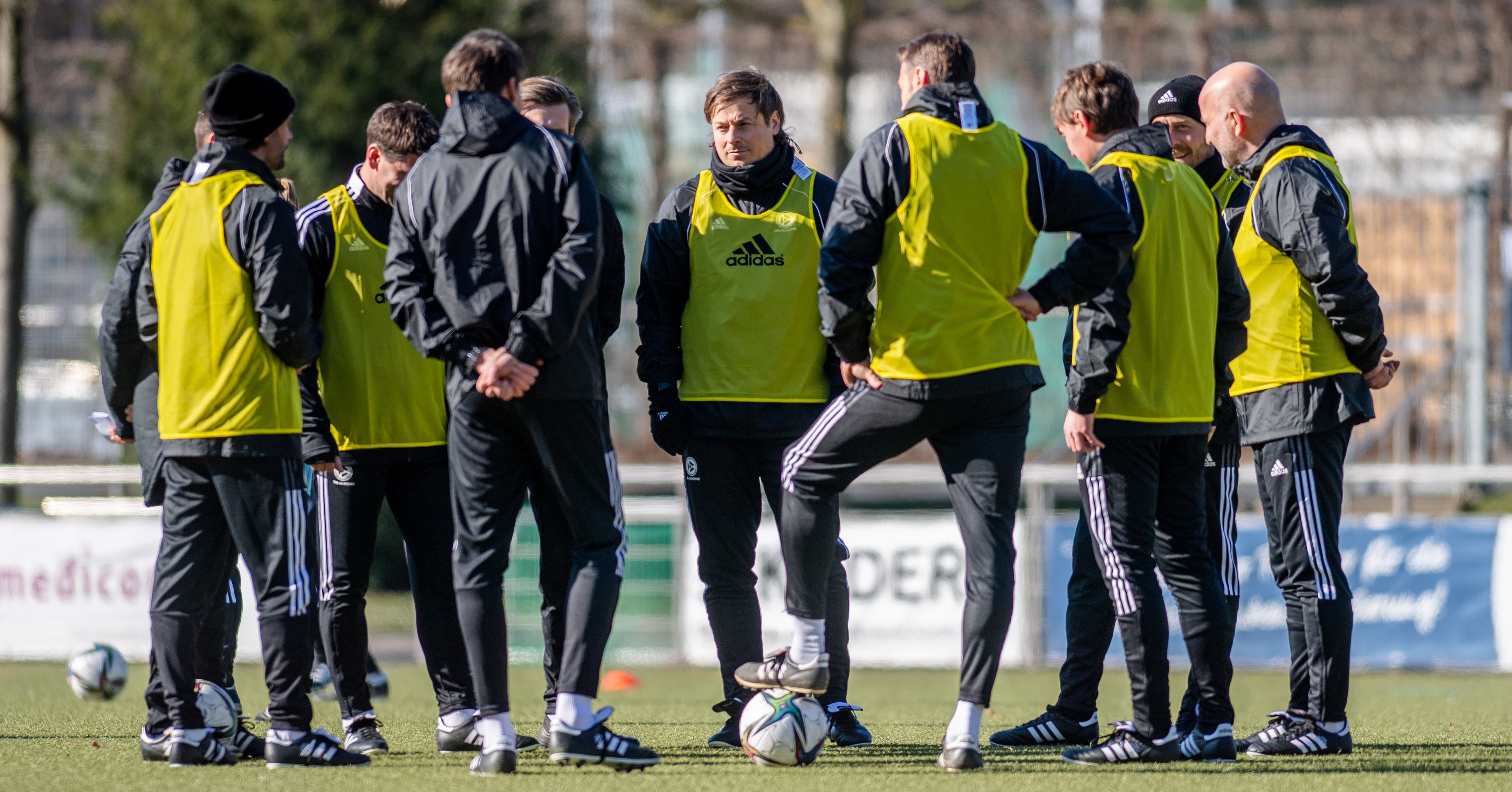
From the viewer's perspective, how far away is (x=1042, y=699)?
852cm

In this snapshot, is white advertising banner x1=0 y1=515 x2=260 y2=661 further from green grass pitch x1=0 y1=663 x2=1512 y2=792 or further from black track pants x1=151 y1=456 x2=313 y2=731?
black track pants x1=151 y1=456 x2=313 y2=731

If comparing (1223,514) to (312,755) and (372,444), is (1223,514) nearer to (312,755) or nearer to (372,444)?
(372,444)

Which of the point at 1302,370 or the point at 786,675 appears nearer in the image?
the point at 786,675

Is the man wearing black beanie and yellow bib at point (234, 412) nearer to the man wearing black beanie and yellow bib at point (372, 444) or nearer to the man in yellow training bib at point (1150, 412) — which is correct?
the man wearing black beanie and yellow bib at point (372, 444)

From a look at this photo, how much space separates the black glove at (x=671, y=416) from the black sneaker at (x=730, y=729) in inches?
35.7

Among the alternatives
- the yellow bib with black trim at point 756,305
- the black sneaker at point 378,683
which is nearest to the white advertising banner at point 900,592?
the black sneaker at point 378,683

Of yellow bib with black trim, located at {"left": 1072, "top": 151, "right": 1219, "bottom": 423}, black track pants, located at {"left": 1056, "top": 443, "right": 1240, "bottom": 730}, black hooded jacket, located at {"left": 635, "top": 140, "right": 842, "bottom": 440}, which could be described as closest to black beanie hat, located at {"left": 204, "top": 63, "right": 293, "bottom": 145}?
black hooded jacket, located at {"left": 635, "top": 140, "right": 842, "bottom": 440}

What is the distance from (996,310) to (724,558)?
140 centimetres

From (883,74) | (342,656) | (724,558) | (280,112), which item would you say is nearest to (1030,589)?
(724,558)

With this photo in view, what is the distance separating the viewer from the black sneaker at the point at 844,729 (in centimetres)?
573

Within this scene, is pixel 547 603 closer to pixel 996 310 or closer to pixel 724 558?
pixel 724 558

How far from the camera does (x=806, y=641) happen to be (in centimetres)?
491

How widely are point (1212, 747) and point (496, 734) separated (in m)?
2.35

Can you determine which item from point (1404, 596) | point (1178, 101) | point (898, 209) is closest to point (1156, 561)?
point (898, 209)
